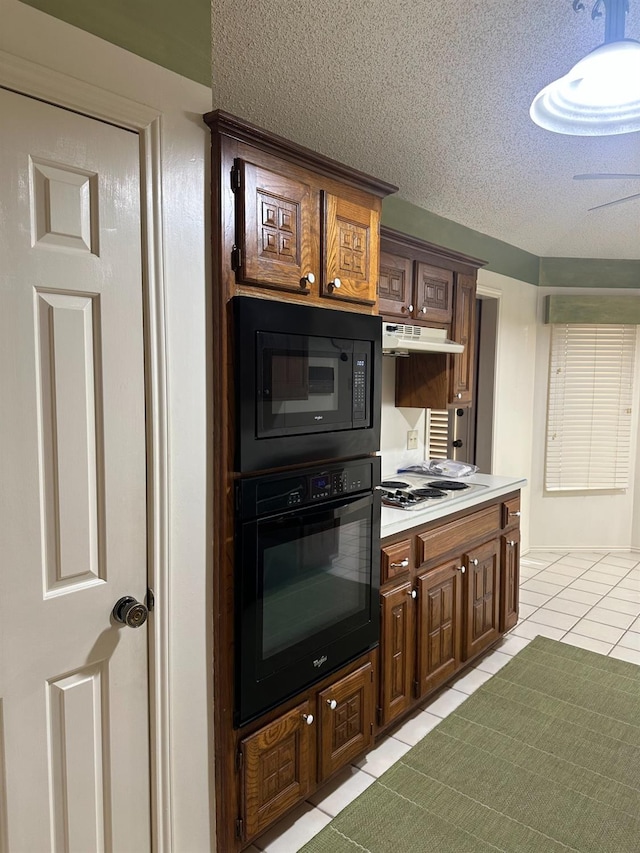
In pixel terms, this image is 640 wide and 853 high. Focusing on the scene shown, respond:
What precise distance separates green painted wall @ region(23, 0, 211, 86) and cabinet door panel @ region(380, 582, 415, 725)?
1.91 m

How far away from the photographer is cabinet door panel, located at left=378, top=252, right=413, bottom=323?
2.68m

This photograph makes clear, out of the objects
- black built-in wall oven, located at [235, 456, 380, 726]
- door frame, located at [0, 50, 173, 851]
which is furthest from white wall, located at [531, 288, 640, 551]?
door frame, located at [0, 50, 173, 851]

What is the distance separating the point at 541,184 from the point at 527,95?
3.67 feet

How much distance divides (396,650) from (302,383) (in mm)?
1289

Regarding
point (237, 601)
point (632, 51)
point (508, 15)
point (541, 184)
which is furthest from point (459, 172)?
point (237, 601)

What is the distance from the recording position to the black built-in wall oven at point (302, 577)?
66.6 inches

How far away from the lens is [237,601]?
167 centimetres

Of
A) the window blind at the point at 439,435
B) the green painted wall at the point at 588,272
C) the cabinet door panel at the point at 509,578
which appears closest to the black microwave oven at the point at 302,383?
the cabinet door panel at the point at 509,578

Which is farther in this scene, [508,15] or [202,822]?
[508,15]

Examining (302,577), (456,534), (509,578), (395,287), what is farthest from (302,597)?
(509,578)

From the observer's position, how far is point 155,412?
145 centimetres

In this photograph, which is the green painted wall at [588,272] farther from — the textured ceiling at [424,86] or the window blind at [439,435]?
the window blind at [439,435]

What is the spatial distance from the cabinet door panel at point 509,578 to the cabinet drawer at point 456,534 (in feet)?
0.59

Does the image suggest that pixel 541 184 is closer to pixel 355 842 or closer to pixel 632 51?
pixel 632 51
